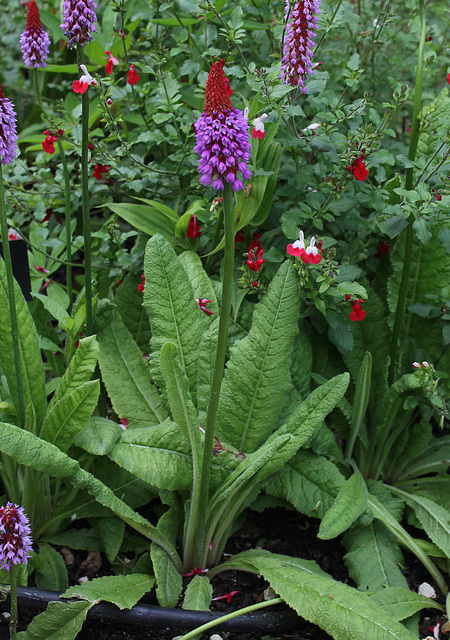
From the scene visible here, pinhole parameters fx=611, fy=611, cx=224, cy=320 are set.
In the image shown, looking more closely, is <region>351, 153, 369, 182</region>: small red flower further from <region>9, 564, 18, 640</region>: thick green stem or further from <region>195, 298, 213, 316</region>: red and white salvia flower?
<region>9, 564, 18, 640</region>: thick green stem

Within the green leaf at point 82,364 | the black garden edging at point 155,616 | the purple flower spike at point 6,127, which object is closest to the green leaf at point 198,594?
the black garden edging at point 155,616

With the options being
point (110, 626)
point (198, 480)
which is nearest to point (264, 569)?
point (198, 480)

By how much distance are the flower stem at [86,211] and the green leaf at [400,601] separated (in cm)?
109

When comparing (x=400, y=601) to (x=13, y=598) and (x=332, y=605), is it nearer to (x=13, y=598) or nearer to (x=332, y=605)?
(x=332, y=605)

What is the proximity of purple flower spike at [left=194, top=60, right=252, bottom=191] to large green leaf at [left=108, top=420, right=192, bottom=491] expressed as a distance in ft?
2.67

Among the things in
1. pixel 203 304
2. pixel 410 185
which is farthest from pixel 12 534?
pixel 410 185

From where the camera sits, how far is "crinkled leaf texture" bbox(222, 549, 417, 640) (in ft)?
4.47

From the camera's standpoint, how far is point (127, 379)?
77.7 inches

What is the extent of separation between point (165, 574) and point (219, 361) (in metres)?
0.67

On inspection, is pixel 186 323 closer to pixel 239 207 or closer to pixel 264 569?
pixel 239 207

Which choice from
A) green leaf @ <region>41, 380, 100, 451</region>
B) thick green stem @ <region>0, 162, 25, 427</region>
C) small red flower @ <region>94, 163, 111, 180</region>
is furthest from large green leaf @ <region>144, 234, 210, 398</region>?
small red flower @ <region>94, 163, 111, 180</region>

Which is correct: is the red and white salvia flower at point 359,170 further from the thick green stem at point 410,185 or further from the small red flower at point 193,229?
the small red flower at point 193,229

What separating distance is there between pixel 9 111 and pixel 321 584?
4.26 ft

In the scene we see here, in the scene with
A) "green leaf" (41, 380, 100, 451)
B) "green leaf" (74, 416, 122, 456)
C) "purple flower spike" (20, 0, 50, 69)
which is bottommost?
"green leaf" (74, 416, 122, 456)
